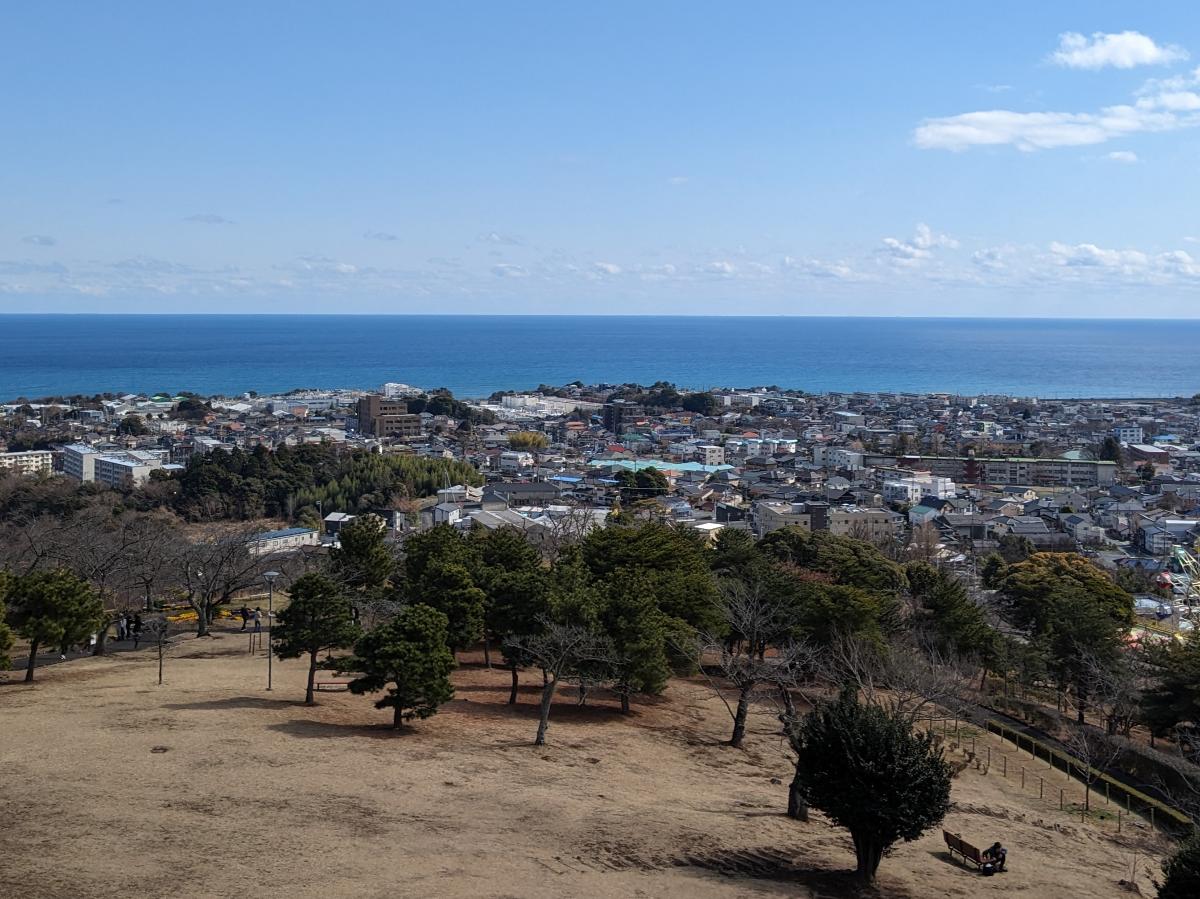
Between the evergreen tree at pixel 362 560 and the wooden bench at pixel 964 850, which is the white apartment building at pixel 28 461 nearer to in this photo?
the evergreen tree at pixel 362 560

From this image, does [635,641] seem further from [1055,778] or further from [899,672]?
[1055,778]

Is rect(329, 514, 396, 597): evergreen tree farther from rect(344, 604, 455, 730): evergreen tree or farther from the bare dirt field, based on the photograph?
rect(344, 604, 455, 730): evergreen tree

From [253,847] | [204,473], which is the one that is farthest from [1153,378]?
[253,847]

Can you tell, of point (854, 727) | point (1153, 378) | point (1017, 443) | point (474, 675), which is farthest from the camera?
point (1153, 378)

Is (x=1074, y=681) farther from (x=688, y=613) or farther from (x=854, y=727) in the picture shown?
(x=854, y=727)

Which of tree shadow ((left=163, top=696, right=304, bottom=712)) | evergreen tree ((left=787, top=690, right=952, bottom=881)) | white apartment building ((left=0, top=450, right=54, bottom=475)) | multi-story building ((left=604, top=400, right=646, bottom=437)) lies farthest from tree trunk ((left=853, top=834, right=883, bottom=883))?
multi-story building ((left=604, top=400, right=646, bottom=437))
